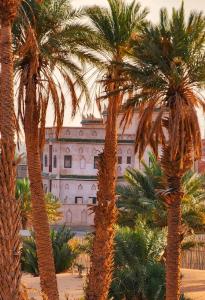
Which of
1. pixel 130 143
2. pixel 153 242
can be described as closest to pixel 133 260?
pixel 153 242

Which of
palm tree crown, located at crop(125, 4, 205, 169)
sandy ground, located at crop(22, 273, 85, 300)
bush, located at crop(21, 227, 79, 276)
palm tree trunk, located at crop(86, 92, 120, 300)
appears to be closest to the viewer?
palm tree crown, located at crop(125, 4, 205, 169)

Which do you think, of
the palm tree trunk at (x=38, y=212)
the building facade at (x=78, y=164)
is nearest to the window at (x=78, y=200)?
the building facade at (x=78, y=164)

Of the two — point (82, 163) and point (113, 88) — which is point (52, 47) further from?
point (82, 163)

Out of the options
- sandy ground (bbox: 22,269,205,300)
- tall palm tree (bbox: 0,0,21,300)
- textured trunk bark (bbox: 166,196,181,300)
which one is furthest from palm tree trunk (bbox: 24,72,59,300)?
sandy ground (bbox: 22,269,205,300)

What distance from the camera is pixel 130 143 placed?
51219 millimetres

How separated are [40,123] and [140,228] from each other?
25.5ft

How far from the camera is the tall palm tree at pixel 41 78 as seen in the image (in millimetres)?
14516

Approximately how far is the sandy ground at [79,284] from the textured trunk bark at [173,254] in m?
7.88

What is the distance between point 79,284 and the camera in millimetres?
25109

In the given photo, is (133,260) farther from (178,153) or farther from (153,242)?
(178,153)

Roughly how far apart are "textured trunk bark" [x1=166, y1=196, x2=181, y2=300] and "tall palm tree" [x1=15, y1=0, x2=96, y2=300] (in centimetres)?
265

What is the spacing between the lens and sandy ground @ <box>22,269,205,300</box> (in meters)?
23.1

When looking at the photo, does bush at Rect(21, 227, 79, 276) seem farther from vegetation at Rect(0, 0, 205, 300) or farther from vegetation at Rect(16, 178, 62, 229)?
vegetation at Rect(0, 0, 205, 300)

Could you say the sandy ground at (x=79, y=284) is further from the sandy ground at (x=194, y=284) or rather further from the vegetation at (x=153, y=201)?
the vegetation at (x=153, y=201)
